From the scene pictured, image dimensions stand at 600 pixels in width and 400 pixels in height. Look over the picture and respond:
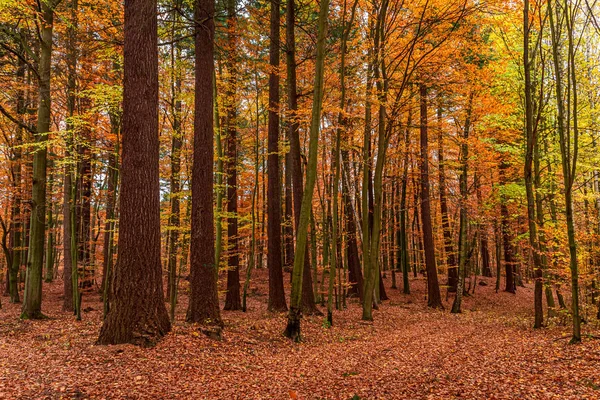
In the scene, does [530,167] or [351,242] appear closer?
[530,167]

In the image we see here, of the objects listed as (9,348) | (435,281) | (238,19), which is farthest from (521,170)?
(9,348)

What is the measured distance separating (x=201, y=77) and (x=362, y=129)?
7.41 meters

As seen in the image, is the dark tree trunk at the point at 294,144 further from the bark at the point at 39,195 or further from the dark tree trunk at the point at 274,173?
the bark at the point at 39,195

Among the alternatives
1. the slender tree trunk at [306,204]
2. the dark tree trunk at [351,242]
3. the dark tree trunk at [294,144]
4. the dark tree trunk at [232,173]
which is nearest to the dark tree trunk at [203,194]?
the slender tree trunk at [306,204]

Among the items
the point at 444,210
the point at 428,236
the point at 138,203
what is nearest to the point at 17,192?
the point at 138,203

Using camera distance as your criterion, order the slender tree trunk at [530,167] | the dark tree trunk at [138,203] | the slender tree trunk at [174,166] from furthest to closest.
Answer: the slender tree trunk at [174,166]
the slender tree trunk at [530,167]
the dark tree trunk at [138,203]

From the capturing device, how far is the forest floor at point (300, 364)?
4988 millimetres

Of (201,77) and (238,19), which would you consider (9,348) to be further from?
(238,19)

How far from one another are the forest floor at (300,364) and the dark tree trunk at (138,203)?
0.46 m

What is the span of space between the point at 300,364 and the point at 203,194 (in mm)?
4494

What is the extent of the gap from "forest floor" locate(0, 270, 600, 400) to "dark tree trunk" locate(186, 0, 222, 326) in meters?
0.72

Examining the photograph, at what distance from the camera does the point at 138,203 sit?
6.54m

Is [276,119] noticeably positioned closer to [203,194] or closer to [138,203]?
[203,194]

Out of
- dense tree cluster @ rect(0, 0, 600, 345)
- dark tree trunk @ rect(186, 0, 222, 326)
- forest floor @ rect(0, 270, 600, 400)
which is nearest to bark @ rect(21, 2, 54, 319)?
dense tree cluster @ rect(0, 0, 600, 345)
